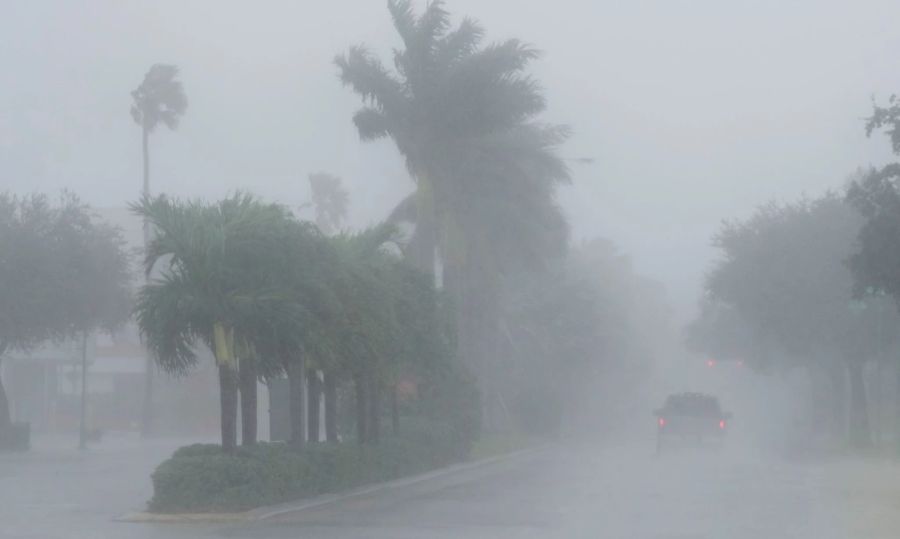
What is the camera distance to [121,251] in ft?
168

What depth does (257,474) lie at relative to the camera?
23.2 meters

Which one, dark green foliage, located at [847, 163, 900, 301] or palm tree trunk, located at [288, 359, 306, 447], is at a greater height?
dark green foliage, located at [847, 163, 900, 301]

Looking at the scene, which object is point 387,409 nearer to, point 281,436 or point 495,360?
point 281,436

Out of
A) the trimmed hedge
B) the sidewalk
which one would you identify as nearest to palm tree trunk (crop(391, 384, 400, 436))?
the trimmed hedge

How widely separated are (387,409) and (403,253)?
5107 millimetres

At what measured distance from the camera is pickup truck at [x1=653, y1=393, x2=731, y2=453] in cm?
4466

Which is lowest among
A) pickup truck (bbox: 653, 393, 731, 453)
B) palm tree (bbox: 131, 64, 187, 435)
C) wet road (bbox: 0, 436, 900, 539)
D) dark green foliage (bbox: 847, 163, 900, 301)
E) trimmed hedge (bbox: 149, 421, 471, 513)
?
wet road (bbox: 0, 436, 900, 539)

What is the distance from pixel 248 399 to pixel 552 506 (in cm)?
573

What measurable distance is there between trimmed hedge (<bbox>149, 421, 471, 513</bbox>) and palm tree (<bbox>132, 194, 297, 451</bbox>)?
842 millimetres

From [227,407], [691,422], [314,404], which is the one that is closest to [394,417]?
[314,404]

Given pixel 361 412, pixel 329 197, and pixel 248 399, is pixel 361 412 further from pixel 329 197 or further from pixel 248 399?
pixel 329 197

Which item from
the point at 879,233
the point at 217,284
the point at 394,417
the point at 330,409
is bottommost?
the point at 394,417

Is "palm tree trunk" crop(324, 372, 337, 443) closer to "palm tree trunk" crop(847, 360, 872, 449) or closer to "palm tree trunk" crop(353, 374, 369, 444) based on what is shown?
"palm tree trunk" crop(353, 374, 369, 444)

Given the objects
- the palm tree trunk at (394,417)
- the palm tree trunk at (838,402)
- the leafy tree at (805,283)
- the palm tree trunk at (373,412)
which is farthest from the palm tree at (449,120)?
the palm tree trunk at (838,402)
